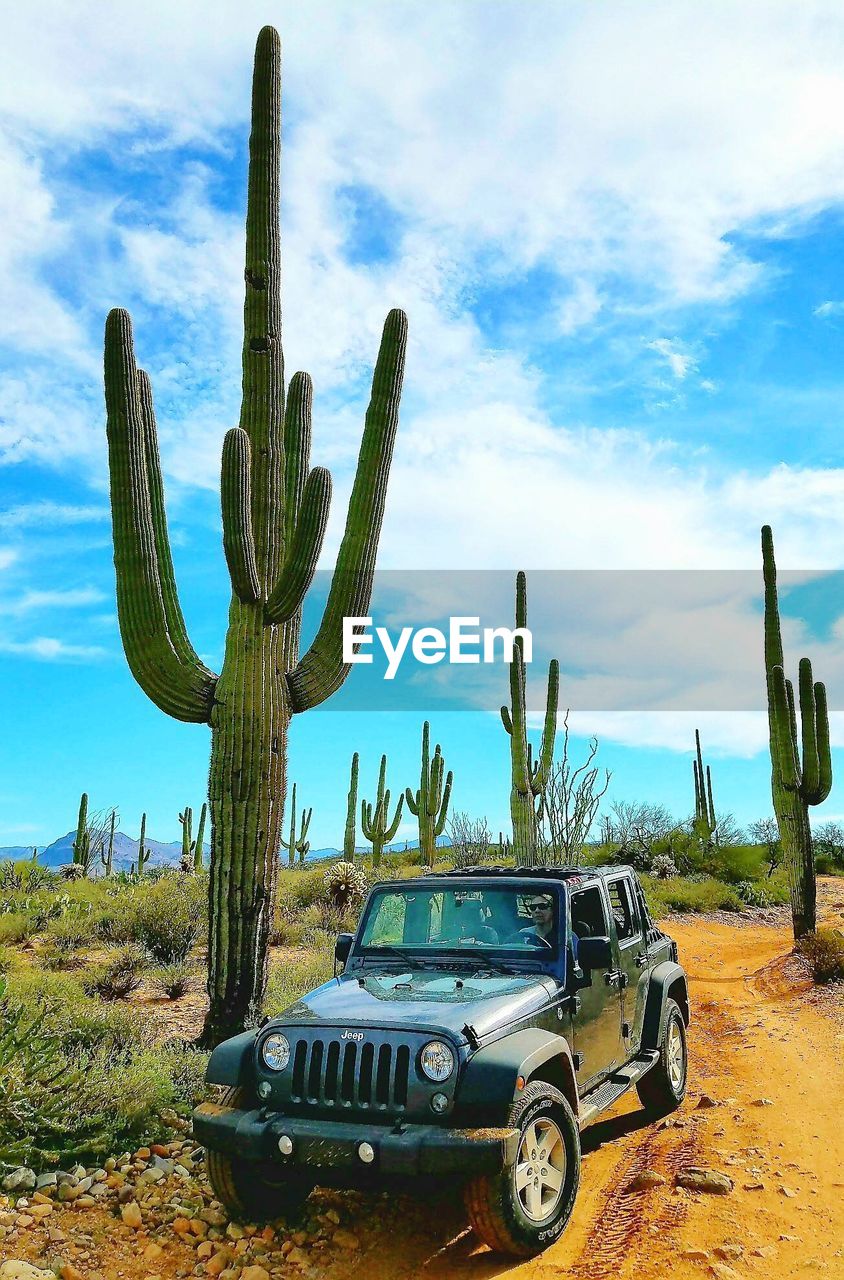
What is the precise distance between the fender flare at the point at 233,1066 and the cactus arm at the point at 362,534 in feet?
13.2

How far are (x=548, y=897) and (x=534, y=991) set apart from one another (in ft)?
2.28

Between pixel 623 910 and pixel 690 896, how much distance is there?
15903 mm

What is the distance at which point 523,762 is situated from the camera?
1777cm

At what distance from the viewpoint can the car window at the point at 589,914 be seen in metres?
5.41

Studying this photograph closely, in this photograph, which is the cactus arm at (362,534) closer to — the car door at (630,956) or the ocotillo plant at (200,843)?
the car door at (630,956)

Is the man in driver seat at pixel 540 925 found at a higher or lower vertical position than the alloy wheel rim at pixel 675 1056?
higher

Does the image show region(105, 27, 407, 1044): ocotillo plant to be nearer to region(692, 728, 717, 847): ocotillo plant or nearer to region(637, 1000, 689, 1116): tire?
region(637, 1000, 689, 1116): tire

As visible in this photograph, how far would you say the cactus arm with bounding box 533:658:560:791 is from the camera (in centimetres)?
1783

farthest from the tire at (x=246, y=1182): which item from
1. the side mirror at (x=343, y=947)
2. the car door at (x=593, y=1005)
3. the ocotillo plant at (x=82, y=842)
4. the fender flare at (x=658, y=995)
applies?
the ocotillo plant at (x=82, y=842)

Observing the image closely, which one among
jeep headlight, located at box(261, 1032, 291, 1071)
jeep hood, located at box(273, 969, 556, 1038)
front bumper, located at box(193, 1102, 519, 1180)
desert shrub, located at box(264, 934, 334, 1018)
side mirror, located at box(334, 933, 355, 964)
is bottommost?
desert shrub, located at box(264, 934, 334, 1018)

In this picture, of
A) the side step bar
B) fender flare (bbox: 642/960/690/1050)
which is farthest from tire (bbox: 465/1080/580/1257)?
fender flare (bbox: 642/960/690/1050)

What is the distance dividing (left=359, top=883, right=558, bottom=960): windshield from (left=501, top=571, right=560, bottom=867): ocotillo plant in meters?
12.0

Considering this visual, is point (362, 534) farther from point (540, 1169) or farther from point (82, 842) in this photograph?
point (82, 842)

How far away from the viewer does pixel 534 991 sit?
15.5ft
